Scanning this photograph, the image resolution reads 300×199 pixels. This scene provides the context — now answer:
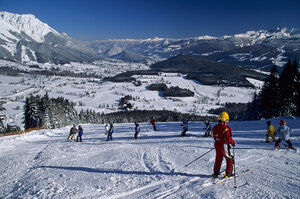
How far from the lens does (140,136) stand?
1983 centimetres

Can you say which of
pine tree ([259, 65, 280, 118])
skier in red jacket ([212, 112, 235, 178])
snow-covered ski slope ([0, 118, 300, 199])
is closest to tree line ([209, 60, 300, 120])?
pine tree ([259, 65, 280, 118])

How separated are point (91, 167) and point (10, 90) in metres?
227

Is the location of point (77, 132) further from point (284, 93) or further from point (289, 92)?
point (289, 92)

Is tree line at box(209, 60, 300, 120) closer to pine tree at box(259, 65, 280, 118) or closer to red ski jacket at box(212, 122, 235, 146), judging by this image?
pine tree at box(259, 65, 280, 118)

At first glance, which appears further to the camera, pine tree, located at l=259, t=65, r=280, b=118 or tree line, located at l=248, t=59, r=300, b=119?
pine tree, located at l=259, t=65, r=280, b=118

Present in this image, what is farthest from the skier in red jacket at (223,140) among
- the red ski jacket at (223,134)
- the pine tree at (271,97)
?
the pine tree at (271,97)

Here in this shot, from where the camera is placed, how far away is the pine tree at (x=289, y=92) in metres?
33.4

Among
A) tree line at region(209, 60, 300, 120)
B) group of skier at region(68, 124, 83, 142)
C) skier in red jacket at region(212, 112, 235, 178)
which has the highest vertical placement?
tree line at region(209, 60, 300, 120)

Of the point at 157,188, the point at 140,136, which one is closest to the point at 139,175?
the point at 157,188

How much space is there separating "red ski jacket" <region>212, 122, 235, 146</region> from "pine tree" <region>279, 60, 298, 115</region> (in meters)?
33.0

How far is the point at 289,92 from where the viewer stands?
110 ft

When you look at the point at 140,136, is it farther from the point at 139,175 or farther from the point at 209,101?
the point at 209,101

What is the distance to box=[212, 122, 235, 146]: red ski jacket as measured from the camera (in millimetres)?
6738

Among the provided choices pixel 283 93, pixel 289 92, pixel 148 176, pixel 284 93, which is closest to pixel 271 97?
pixel 283 93
